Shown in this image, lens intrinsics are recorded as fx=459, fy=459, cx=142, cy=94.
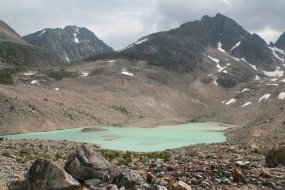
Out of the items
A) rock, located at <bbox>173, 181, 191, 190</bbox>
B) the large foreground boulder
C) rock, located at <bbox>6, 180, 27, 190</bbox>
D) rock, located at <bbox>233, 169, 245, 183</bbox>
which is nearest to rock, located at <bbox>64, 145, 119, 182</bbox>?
the large foreground boulder

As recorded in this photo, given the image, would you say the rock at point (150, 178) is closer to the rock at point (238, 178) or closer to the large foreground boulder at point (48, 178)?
the large foreground boulder at point (48, 178)

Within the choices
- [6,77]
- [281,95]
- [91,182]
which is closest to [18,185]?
[91,182]

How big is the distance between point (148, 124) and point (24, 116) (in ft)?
132

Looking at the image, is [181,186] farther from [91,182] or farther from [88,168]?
[88,168]

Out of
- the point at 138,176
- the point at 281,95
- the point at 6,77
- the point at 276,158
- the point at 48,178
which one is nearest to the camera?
the point at 138,176

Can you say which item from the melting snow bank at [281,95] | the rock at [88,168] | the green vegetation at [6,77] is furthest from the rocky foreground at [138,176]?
the melting snow bank at [281,95]

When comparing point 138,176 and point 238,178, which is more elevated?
point 138,176

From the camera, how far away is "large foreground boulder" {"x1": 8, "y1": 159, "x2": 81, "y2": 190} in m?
21.4

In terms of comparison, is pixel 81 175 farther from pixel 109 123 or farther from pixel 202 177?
pixel 109 123

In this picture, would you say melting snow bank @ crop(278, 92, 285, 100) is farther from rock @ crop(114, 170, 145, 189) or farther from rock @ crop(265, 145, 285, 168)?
rock @ crop(114, 170, 145, 189)

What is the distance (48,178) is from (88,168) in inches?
81.0

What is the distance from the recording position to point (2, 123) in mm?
105312

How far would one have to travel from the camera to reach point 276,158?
1114 inches

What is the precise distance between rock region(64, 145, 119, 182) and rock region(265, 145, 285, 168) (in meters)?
10.6
